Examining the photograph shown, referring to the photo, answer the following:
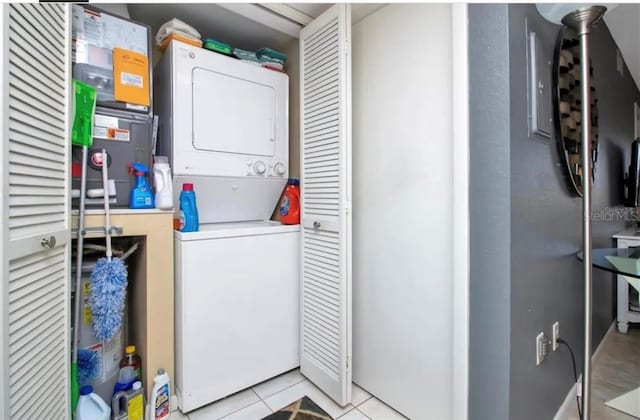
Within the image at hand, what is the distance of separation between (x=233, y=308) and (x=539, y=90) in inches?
70.7

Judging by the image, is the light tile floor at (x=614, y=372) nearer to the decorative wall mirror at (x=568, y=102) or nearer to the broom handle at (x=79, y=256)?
the decorative wall mirror at (x=568, y=102)

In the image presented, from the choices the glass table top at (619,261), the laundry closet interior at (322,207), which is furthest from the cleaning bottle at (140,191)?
the glass table top at (619,261)

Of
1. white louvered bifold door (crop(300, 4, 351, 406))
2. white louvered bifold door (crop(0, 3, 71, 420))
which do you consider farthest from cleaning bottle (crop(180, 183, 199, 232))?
white louvered bifold door (crop(300, 4, 351, 406))

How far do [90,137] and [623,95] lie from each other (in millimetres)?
4176

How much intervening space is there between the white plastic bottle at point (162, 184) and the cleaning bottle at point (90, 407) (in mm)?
917

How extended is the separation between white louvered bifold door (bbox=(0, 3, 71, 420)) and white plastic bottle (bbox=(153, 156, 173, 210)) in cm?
37

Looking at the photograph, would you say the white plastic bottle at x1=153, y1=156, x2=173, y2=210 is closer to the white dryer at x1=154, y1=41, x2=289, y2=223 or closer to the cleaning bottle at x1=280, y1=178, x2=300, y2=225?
the white dryer at x1=154, y1=41, x2=289, y2=223

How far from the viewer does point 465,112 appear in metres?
1.13

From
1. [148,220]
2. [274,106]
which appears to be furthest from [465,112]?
[148,220]

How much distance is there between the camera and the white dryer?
1548 mm

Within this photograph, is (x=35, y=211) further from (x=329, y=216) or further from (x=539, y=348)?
(x=539, y=348)

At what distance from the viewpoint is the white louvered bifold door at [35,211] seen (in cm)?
83

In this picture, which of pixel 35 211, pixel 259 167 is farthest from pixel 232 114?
pixel 35 211

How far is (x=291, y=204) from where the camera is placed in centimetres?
187
